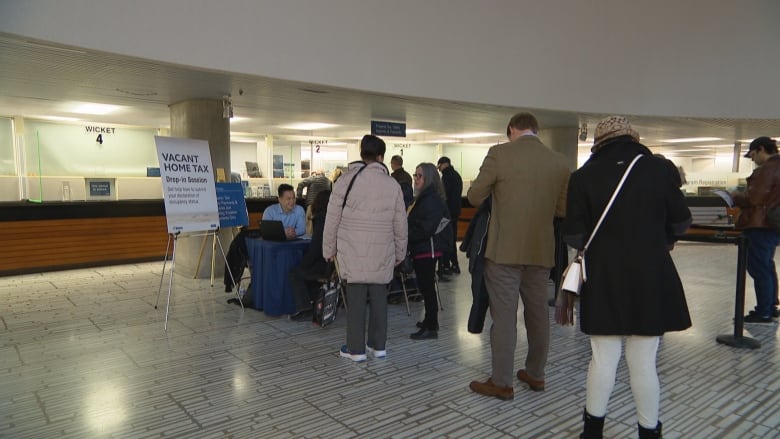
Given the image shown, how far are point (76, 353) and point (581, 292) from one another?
3.87 m

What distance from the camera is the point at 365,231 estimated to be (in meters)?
3.57

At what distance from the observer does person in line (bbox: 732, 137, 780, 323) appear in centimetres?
458

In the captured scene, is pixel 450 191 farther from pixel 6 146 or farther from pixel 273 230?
pixel 6 146

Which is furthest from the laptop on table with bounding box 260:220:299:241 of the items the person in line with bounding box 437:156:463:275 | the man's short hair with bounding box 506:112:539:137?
the person in line with bounding box 437:156:463:275

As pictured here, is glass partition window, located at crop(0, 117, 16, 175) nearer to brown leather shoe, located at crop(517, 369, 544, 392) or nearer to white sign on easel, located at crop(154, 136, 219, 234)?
white sign on easel, located at crop(154, 136, 219, 234)

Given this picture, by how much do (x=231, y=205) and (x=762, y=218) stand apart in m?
5.64

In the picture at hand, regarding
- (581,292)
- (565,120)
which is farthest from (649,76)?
(581,292)

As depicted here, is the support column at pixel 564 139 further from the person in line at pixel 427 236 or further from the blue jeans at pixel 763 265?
the person in line at pixel 427 236

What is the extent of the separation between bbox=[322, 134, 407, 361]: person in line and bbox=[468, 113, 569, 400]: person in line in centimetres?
75

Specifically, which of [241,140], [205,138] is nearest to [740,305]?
[205,138]

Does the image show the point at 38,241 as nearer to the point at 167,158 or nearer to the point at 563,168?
the point at 167,158

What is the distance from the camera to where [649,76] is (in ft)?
27.6

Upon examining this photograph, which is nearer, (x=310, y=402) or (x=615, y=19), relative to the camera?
(x=310, y=402)

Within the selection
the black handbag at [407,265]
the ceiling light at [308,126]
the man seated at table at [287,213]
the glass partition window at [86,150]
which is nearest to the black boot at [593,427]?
the black handbag at [407,265]
